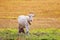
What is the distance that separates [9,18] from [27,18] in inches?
39.8

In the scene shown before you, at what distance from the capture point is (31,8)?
2918 mm

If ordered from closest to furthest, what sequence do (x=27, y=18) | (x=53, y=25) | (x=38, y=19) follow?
(x=27, y=18), (x=53, y=25), (x=38, y=19)

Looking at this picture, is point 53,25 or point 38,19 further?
point 38,19

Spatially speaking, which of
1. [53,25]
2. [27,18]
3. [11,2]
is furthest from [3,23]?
[27,18]

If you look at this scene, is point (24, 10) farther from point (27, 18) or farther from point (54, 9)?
point (27, 18)

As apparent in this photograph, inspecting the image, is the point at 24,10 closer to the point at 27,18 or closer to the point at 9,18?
the point at 9,18

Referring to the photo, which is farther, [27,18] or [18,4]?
[18,4]

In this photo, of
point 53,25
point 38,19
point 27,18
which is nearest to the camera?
point 27,18

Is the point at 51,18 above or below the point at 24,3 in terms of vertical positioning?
below

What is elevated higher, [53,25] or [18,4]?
[18,4]

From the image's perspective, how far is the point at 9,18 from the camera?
2.85 meters

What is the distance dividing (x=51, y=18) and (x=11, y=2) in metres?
0.54

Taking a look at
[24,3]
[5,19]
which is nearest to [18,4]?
[24,3]

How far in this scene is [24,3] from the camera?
2936 mm
